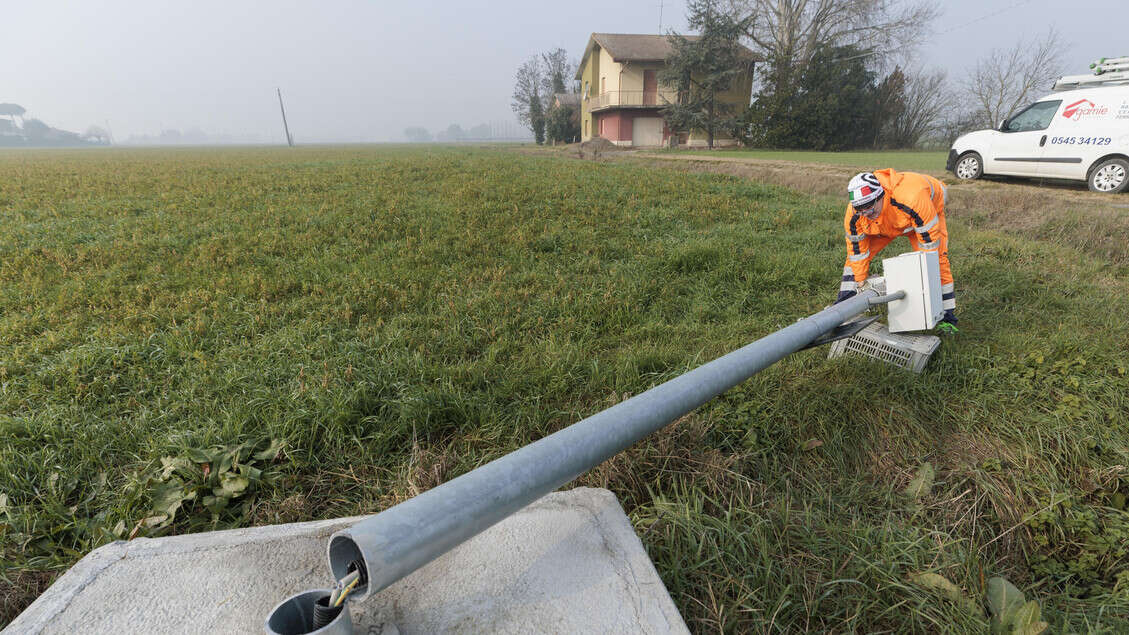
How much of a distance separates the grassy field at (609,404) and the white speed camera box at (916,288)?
385 mm

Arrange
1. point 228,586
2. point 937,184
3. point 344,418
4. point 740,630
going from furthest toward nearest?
point 937,184 < point 344,418 < point 740,630 < point 228,586

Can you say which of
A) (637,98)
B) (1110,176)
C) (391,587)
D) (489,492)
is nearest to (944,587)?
(489,492)

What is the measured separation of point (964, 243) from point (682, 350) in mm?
5358

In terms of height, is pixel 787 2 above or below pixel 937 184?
above

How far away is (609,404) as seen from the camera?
9.80ft

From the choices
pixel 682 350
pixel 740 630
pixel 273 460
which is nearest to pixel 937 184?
pixel 682 350

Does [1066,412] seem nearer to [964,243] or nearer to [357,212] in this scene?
[964,243]

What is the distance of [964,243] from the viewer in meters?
6.35

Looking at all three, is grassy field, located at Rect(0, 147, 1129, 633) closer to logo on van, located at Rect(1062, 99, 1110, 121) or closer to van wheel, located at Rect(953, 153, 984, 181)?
logo on van, located at Rect(1062, 99, 1110, 121)

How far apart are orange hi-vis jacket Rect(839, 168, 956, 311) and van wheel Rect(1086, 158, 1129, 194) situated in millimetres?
9474

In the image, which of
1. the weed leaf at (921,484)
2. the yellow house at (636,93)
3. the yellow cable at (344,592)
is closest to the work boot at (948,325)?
the weed leaf at (921,484)

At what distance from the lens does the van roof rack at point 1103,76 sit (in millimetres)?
9977

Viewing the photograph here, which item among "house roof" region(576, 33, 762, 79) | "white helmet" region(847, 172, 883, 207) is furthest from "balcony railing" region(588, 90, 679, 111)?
"white helmet" region(847, 172, 883, 207)

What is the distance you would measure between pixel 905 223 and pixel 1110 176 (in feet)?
33.3
